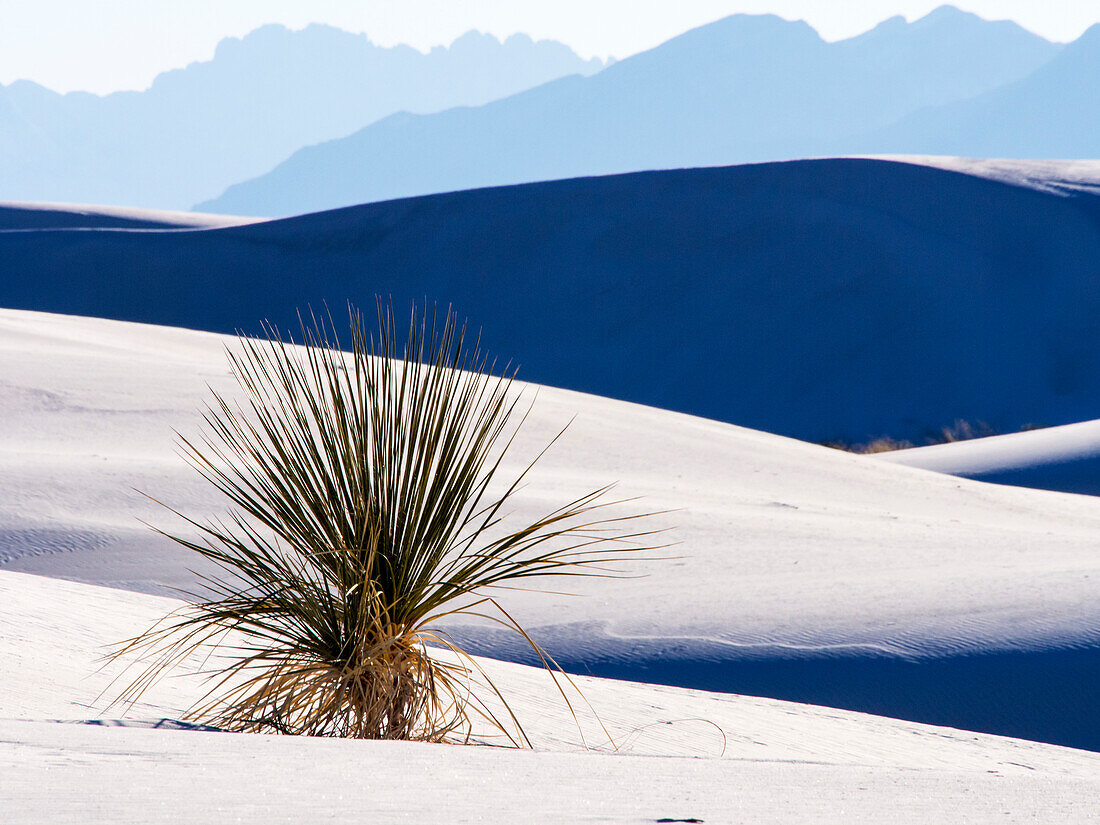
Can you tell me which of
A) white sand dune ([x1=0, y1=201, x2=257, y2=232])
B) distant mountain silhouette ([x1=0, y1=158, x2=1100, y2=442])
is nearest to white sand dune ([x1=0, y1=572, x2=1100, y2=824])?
distant mountain silhouette ([x1=0, y1=158, x2=1100, y2=442])

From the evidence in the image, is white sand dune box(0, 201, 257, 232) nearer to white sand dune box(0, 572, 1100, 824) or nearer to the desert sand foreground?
the desert sand foreground

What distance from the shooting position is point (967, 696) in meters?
5.31

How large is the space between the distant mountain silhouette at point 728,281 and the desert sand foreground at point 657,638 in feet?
47.3

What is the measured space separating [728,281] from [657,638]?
2588 cm

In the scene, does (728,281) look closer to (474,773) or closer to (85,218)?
(85,218)

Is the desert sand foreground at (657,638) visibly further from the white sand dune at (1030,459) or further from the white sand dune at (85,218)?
the white sand dune at (85,218)

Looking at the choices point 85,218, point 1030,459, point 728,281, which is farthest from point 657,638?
point 85,218

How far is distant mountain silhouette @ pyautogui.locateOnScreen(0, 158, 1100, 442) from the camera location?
26.9 metres

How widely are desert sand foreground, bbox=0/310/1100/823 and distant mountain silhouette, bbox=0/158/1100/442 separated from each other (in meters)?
14.4

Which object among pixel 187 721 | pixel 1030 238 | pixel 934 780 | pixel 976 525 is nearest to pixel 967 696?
pixel 934 780

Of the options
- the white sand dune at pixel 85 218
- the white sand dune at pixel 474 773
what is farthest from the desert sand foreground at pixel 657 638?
the white sand dune at pixel 85 218

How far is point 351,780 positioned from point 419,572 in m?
1.24

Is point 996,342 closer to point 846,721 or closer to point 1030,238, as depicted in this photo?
point 1030,238

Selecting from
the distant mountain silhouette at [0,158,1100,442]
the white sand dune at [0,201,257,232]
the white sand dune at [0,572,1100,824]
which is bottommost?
the white sand dune at [0,572,1100,824]
